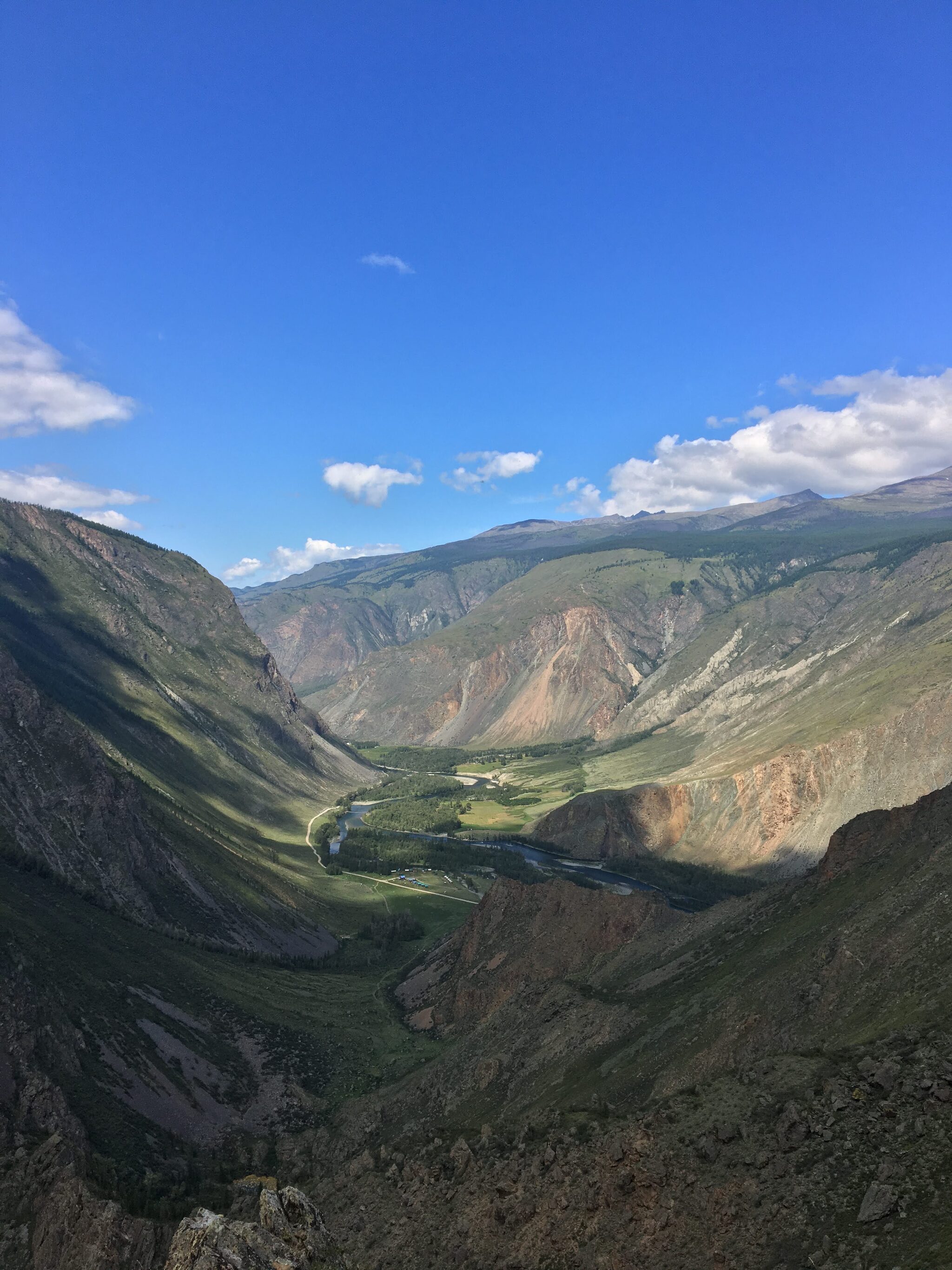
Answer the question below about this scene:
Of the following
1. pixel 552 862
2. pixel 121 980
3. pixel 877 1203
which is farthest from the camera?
pixel 552 862

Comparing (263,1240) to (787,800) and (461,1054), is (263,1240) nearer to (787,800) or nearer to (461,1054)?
(461,1054)

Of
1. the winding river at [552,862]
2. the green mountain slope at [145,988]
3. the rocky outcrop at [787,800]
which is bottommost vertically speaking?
the winding river at [552,862]

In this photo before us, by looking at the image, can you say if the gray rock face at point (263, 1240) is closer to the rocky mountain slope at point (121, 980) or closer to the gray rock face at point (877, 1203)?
the rocky mountain slope at point (121, 980)

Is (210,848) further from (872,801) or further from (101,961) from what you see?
(872,801)

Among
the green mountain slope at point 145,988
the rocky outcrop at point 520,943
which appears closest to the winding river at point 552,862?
the green mountain slope at point 145,988

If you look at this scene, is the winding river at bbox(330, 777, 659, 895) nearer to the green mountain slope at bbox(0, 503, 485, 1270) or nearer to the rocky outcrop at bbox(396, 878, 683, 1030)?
the green mountain slope at bbox(0, 503, 485, 1270)

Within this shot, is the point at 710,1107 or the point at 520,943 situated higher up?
the point at 710,1107

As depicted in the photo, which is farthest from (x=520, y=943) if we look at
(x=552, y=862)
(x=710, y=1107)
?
(x=552, y=862)

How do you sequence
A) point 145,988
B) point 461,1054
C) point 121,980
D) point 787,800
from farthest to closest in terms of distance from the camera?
1. point 787,800
2. point 145,988
3. point 121,980
4. point 461,1054
